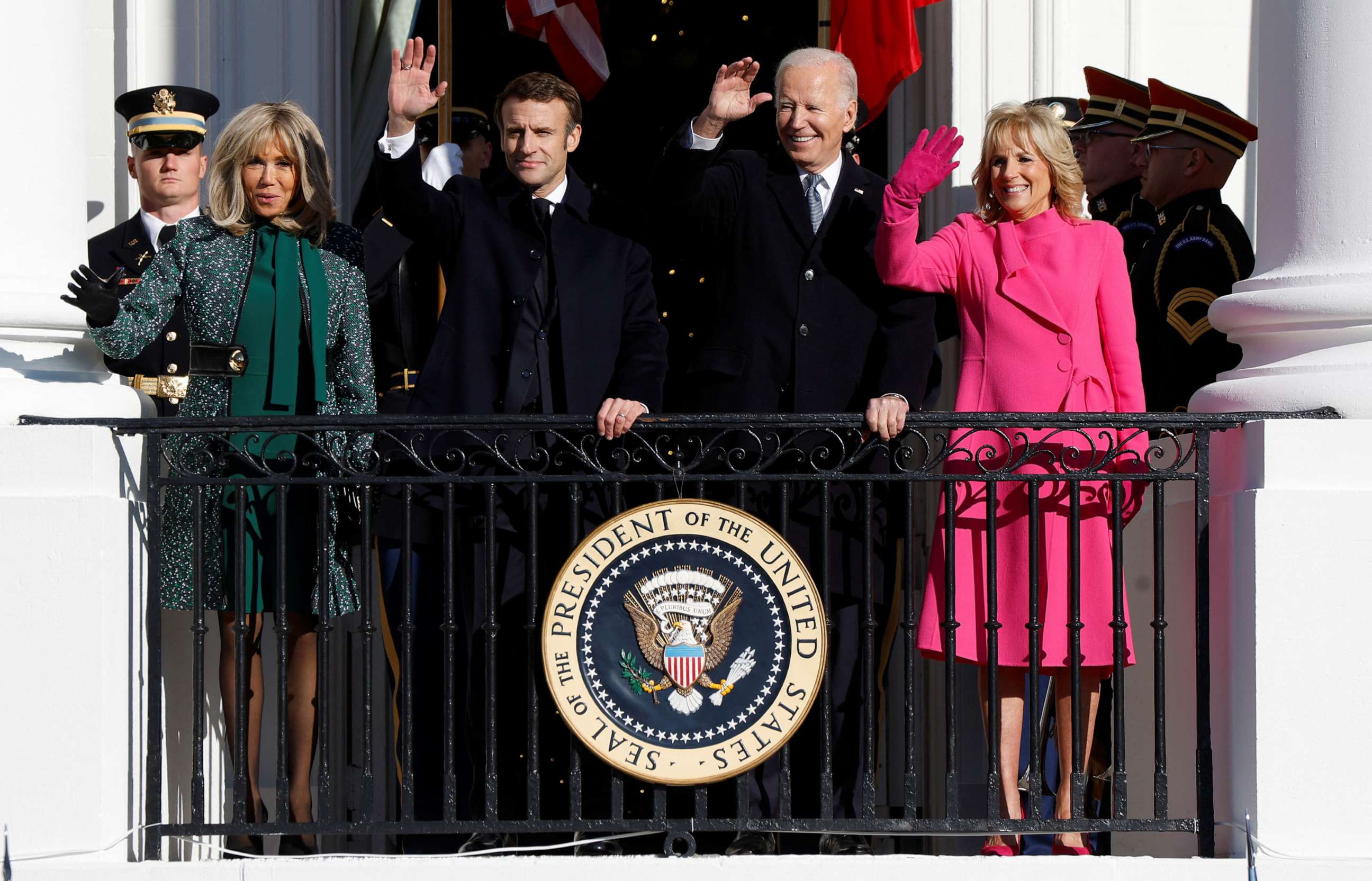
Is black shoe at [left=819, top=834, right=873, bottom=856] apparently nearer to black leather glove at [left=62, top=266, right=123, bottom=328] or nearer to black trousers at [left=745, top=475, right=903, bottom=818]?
black trousers at [left=745, top=475, right=903, bottom=818]

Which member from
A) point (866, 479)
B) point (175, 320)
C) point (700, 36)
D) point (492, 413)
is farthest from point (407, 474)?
point (700, 36)

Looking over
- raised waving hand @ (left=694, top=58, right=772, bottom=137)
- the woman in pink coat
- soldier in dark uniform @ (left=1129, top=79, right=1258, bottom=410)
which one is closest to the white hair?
raised waving hand @ (left=694, top=58, right=772, bottom=137)

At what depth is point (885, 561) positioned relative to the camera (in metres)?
5.70

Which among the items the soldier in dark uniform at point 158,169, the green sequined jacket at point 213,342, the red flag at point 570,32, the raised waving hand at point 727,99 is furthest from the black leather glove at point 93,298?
the red flag at point 570,32

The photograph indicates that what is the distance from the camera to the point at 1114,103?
688 cm

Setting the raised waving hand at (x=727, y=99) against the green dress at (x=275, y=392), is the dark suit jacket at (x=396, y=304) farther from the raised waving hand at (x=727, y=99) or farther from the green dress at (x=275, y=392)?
the raised waving hand at (x=727, y=99)

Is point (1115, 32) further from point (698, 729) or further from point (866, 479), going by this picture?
point (698, 729)

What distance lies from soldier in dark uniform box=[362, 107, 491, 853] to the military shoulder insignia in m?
0.74

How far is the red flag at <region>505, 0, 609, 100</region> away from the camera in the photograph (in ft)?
24.8

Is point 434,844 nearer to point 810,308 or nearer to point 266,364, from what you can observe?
point 266,364

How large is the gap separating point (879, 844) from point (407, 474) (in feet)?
7.75

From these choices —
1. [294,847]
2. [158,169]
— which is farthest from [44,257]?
[294,847]

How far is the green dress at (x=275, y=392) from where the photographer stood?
547 centimetres

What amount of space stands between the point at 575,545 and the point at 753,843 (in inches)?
39.6
